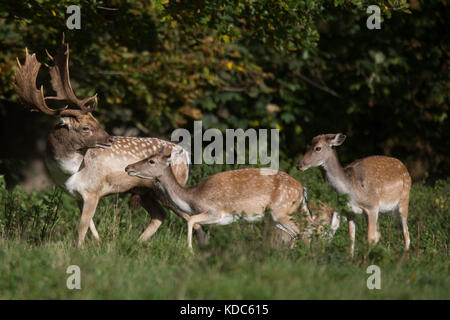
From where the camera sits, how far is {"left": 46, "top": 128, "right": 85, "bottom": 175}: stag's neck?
23.2ft

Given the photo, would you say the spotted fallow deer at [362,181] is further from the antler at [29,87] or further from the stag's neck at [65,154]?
the antler at [29,87]

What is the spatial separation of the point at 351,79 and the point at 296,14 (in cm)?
498

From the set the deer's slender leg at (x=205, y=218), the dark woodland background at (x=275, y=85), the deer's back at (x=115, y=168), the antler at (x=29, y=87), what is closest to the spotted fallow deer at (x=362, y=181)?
the deer's slender leg at (x=205, y=218)

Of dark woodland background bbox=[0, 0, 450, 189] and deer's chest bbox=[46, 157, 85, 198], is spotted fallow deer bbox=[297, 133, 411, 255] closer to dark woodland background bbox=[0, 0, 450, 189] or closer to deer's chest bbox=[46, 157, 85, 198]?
deer's chest bbox=[46, 157, 85, 198]

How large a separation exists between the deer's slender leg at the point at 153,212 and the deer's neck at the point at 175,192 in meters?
0.73

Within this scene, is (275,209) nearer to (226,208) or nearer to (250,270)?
(226,208)

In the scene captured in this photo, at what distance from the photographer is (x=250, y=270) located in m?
4.95

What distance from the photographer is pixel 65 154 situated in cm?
705

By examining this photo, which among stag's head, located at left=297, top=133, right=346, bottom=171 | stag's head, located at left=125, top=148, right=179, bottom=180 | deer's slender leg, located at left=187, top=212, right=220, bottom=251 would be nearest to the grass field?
deer's slender leg, located at left=187, top=212, right=220, bottom=251

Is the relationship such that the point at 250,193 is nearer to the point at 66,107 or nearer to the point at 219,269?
the point at 219,269

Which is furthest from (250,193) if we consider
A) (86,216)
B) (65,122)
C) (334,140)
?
(65,122)

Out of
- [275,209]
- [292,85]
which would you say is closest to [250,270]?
[275,209]

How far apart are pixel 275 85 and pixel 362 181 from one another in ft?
19.6

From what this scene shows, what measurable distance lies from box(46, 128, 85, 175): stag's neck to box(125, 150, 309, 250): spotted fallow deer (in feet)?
1.96
